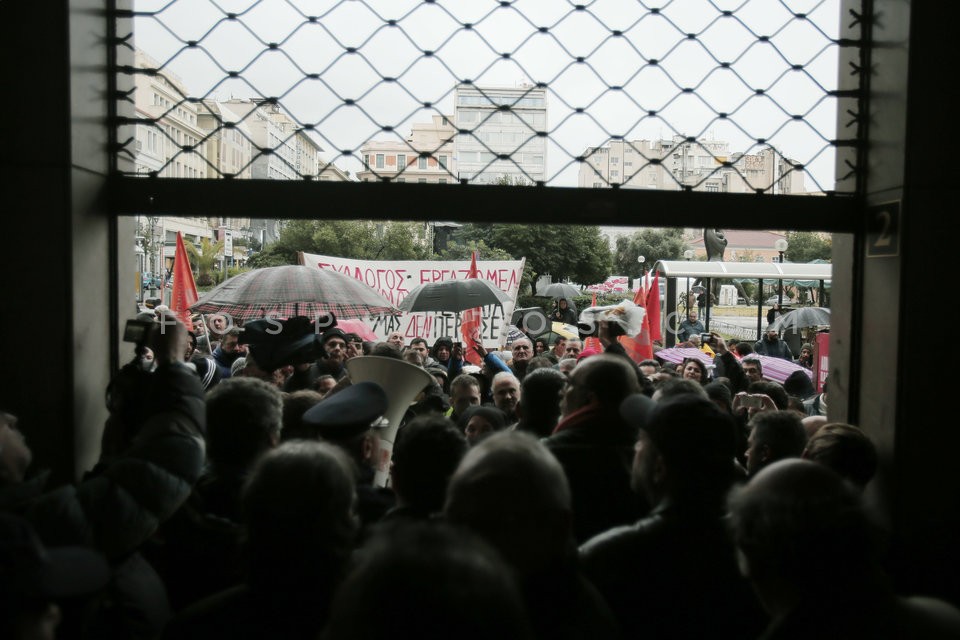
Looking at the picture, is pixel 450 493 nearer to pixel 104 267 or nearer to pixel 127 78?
pixel 104 267

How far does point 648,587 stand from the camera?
7.36ft

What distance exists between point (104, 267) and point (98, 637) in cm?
111

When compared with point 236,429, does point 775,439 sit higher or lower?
lower

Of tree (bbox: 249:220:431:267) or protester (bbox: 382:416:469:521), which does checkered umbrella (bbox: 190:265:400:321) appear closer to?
protester (bbox: 382:416:469:521)

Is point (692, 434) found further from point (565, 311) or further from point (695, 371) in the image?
point (565, 311)

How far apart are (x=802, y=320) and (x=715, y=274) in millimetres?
2374

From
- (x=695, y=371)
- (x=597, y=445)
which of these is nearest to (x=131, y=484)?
(x=597, y=445)

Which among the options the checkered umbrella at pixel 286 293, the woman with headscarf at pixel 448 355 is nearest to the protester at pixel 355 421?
the checkered umbrella at pixel 286 293

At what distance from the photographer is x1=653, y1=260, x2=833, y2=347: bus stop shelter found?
1819 centimetres

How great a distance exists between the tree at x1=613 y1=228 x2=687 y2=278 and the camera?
65873 mm

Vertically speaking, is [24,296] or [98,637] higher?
[24,296]

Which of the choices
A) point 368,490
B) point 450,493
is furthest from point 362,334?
point 450,493

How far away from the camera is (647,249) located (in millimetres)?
69250

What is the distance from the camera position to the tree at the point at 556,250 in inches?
2039
